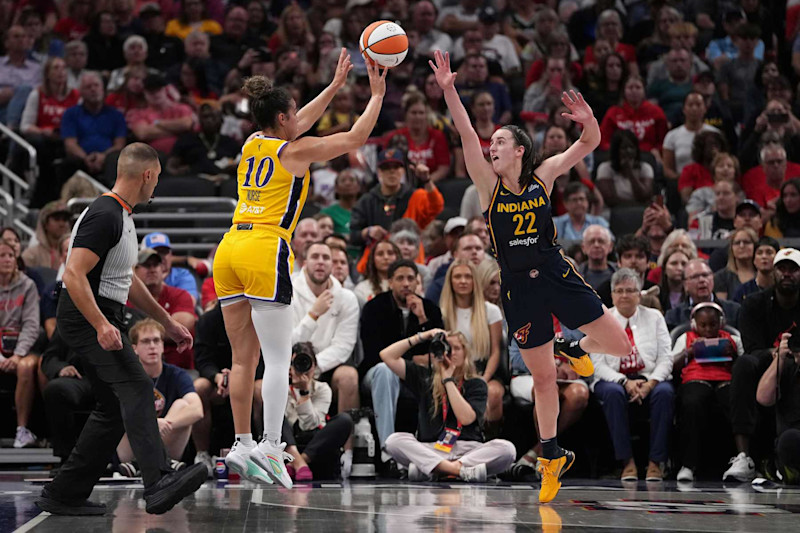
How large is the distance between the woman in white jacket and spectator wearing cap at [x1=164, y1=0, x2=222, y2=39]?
8810mm

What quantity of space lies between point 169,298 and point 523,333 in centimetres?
438

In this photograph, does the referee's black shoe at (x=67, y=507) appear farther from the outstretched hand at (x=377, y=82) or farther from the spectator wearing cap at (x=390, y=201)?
the spectator wearing cap at (x=390, y=201)

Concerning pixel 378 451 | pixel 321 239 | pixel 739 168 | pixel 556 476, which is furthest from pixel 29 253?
pixel 739 168

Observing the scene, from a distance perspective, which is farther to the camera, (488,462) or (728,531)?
(488,462)

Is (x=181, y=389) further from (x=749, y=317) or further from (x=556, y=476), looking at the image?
(x=749, y=317)

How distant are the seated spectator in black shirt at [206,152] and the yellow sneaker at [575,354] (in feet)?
21.6

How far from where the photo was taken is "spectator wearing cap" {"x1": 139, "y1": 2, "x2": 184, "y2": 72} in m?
15.7

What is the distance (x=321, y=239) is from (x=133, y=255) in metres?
4.52

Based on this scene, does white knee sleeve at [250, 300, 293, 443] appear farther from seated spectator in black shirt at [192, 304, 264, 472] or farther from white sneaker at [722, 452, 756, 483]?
white sneaker at [722, 452, 756, 483]

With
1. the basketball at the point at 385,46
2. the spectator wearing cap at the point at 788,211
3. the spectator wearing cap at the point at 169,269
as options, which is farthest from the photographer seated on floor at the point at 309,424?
the spectator wearing cap at the point at 788,211

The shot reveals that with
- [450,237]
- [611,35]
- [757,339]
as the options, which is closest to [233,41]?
[611,35]

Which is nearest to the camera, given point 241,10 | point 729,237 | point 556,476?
point 556,476

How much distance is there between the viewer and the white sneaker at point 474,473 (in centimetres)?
907

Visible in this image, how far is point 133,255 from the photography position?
21.6 ft
